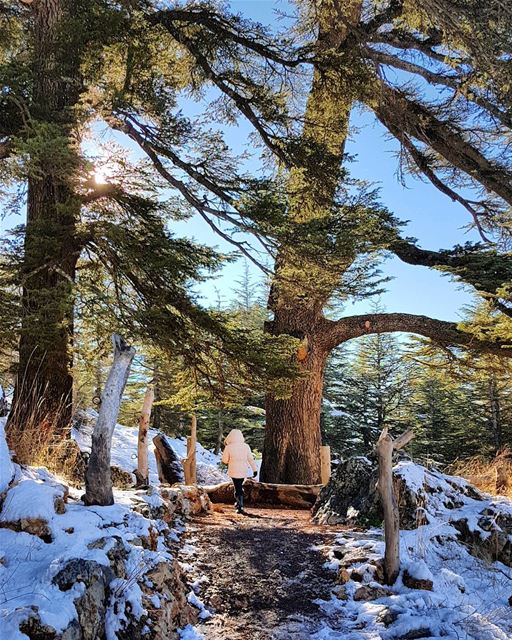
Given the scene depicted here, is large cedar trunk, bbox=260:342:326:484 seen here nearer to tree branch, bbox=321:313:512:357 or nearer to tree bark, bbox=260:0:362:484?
tree bark, bbox=260:0:362:484

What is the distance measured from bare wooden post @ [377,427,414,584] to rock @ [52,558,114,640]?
285 cm

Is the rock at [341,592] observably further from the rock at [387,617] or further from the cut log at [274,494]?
the cut log at [274,494]

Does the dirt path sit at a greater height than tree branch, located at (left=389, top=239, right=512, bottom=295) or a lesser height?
lesser

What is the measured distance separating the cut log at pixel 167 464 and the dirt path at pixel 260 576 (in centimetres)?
403

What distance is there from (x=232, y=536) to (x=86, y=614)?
146 inches

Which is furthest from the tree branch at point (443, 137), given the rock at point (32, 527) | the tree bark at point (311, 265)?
the rock at point (32, 527)

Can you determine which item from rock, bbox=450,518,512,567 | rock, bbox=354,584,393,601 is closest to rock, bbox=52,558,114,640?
rock, bbox=354,584,393,601

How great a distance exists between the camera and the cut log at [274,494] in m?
9.73

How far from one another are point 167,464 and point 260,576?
269 inches

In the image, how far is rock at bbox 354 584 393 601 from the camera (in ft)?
15.4

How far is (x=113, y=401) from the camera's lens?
4.89m

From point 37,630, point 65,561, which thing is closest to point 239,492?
point 65,561

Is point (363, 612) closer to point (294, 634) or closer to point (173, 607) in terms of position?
point (294, 634)

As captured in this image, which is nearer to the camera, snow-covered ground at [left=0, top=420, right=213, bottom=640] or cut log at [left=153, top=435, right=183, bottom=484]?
snow-covered ground at [left=0, top=420, right=213, bottom=640]
